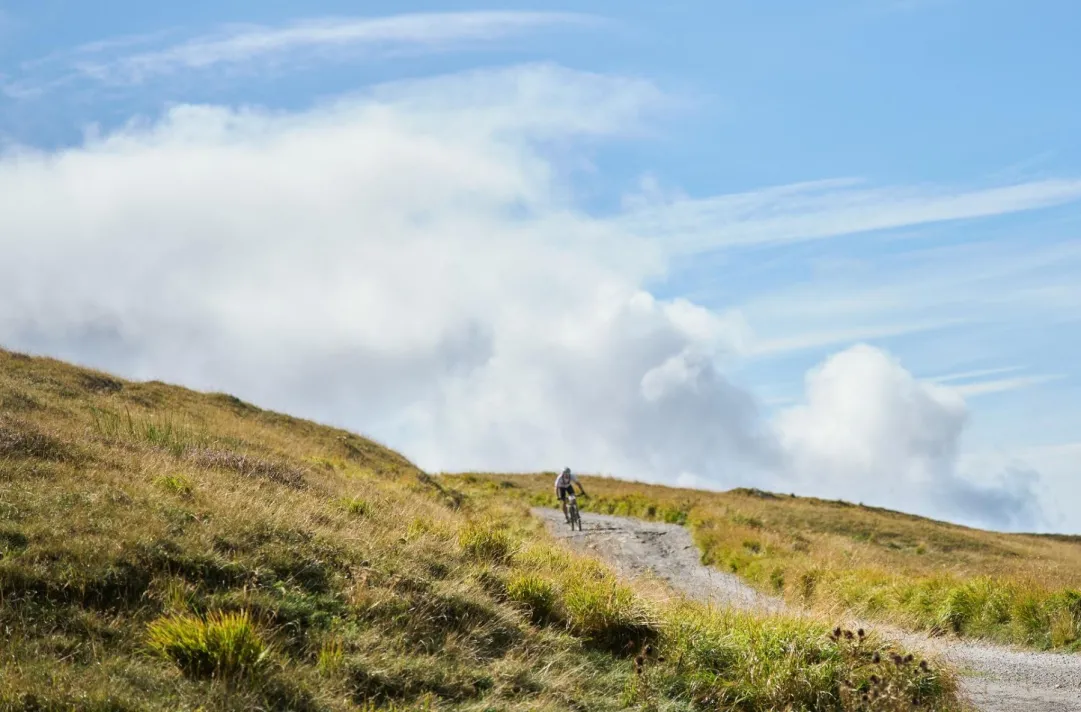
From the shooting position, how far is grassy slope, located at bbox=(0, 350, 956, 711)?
6.91 meters

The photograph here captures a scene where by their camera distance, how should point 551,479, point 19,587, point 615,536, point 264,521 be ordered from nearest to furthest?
point 19,587 < point 264,521 < point 615,536 < point 551,479

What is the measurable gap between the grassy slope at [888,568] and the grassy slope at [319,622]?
3.11 meters

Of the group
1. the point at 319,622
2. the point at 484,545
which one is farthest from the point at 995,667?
the point at 319,622

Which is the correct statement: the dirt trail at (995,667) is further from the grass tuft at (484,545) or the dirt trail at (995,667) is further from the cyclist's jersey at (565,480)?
the cyclist's jersey at (565,480)

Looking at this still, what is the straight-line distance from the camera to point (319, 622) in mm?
8188

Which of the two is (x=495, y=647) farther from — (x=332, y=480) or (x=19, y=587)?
(x=332, y=480)

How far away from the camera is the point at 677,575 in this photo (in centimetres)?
2102

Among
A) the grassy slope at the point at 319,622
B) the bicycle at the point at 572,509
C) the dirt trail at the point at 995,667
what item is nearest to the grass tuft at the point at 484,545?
the grassy slope at the point at 319,622

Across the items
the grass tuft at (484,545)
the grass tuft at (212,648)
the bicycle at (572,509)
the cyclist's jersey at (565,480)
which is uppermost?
the cyclist's jersey at (565,480)

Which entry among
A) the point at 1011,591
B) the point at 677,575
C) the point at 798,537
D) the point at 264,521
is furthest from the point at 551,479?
the point at 264,521

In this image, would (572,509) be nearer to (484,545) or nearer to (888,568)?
(888,568)

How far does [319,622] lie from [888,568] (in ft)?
55.8

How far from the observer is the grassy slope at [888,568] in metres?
13.6

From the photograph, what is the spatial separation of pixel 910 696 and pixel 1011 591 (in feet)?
24.9
